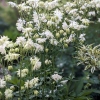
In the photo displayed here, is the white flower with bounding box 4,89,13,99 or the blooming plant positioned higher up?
the blooming plant

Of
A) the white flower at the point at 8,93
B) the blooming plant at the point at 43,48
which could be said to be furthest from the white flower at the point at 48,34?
the white flower at the point at 8,93

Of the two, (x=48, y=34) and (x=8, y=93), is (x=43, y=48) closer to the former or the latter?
(x=48, y=34)

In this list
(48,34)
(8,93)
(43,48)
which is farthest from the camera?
(43,48)

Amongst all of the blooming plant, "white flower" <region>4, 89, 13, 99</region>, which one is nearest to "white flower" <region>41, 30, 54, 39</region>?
the blooming plant

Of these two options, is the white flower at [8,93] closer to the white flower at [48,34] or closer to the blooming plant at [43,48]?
the blooming plant at [43,48]

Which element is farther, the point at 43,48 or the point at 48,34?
the point at 43,48

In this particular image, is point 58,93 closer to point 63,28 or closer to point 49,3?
point 63,28

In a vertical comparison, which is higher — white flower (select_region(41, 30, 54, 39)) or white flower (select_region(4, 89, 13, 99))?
white flower (select_region(41, 30, 54, 39))

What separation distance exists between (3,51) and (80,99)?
0.97 metres

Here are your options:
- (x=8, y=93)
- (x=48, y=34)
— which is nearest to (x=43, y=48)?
(x=48, y=34)

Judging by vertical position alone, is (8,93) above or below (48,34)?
below

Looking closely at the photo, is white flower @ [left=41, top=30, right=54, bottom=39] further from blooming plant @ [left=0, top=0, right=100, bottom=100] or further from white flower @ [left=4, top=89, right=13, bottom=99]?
white flower @ [left=4, top=89, right=13, bottom=99]

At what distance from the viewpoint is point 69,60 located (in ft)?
12.3

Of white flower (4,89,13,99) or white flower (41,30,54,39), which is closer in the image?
white flower (4,89,13,99)
